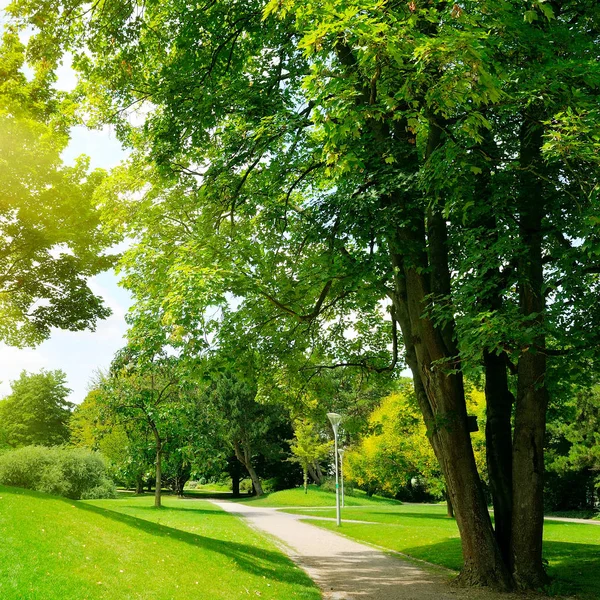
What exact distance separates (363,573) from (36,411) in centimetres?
5647

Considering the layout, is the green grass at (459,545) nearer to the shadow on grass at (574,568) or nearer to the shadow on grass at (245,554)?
the shadow on grass at (574,568)

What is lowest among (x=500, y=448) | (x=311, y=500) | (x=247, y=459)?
(x=311, y=500)

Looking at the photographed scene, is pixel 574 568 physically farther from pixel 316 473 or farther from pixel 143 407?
pixel 316 473

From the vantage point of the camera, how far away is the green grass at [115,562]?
691 centimetres

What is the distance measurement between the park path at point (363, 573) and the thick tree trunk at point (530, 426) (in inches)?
28.5

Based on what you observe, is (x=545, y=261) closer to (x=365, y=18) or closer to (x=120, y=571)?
(x=365, y=18)

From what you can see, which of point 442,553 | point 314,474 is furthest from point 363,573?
point 314,474

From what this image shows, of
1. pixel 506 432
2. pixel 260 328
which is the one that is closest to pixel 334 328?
pixel 260 328

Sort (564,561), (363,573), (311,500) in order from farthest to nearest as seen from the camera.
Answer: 1. (311,500)
2. (564,561)
3. (363,573)

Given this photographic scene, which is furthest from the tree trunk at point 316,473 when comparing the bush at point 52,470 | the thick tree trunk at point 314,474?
the bush at point 52,470

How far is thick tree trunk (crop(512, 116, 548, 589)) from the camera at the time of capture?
8.94 meters

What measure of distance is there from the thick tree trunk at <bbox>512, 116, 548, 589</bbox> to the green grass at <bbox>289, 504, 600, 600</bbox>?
56 cm

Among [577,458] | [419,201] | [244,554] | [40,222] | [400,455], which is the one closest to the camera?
[419,201]

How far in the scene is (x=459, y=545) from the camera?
14.4 metres
